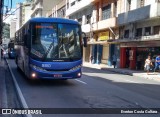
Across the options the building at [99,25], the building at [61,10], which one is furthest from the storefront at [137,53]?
the building at [61,10]

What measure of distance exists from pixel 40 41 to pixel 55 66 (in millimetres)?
1294

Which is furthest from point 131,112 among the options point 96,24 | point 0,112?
point 96,24

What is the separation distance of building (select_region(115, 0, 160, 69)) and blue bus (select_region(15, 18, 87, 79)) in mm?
13638

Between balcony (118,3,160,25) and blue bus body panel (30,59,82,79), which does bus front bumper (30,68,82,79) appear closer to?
blue bus body panel (30,59,82,79)

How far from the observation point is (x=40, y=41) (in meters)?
15.3

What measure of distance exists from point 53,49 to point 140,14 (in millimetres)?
17826

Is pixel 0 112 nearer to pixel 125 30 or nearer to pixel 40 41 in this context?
pixel 40 41

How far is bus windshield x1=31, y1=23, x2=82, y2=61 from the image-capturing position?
600 inches

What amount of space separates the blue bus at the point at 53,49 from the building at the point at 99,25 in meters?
23.2

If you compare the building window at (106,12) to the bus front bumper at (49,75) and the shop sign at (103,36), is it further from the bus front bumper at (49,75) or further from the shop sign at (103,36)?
the bus front bumper at (49,75)

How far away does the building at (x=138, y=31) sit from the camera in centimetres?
2962

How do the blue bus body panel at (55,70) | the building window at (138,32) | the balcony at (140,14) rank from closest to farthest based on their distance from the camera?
the blue bus body panel at (55,70) < the balcony at (140,14) < the building window at (138,32)

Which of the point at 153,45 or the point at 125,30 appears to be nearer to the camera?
the point at 153,45

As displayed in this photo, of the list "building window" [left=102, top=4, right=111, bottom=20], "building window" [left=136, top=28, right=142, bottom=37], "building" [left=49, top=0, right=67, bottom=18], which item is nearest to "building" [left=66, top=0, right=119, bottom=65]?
"building window" [left=102, top=4, right=111, bottom=20]
